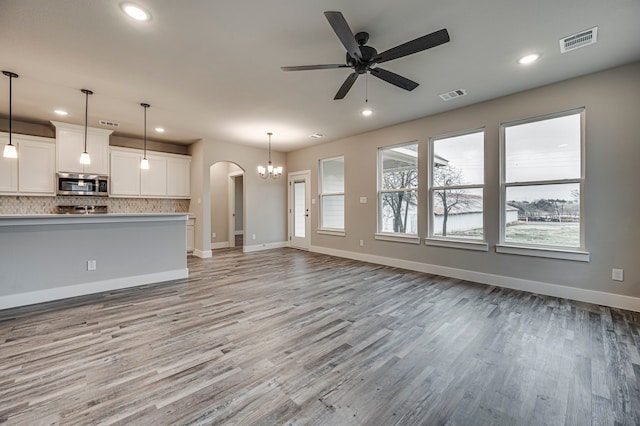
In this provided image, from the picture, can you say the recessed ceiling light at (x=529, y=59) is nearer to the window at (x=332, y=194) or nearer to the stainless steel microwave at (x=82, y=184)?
the window at (x=332, y=194)

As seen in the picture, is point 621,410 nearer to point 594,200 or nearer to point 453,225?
point 594,200

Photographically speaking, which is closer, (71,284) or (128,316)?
(128,316)

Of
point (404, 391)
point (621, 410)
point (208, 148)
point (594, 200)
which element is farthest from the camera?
point (208, 148)

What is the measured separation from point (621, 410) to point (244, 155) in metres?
7.16

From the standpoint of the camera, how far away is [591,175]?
3.34 meters

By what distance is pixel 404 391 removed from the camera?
175cm

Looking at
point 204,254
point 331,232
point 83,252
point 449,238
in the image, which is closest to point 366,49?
point 449,238

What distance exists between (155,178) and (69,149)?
5.10 ft

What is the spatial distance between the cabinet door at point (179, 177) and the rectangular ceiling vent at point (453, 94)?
599cm

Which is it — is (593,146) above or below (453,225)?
above

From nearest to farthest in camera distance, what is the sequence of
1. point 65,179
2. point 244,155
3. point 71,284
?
point 71,284 < point 65,179 < point 244,155

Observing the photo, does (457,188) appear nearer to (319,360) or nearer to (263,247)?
(319,360)

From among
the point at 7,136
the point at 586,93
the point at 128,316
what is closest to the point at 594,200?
the point at 586,93

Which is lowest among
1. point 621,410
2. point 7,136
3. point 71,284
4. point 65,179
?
point 621,410
